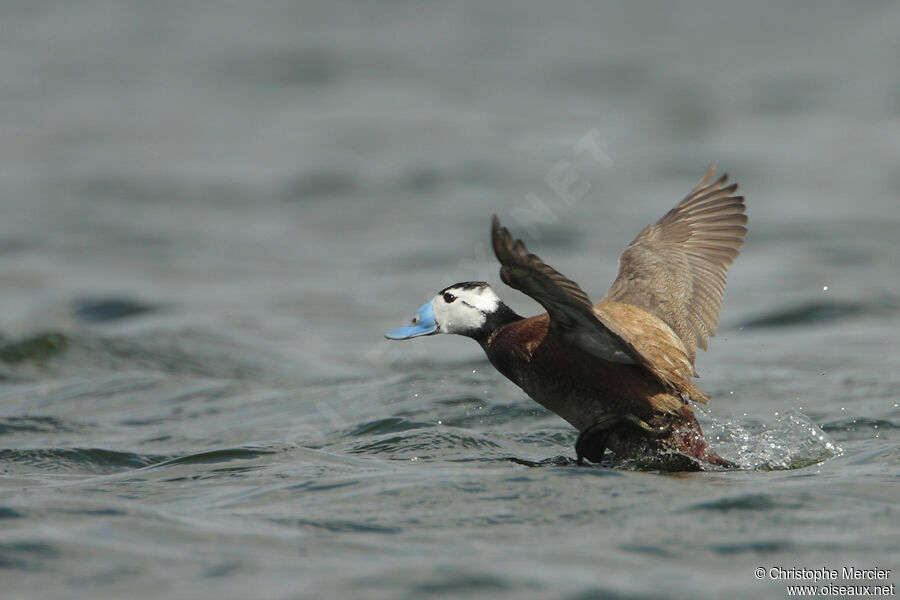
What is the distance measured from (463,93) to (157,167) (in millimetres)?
6309

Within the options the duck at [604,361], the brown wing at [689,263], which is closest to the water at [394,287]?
the duck at [604,361]

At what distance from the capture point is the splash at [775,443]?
5887 millimetres

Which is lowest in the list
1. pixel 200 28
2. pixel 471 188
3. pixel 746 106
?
pixel 471 188

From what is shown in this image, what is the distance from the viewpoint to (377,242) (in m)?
15.4

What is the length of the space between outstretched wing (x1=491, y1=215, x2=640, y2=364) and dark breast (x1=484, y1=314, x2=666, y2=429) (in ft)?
0.33

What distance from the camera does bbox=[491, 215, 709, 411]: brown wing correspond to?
4.60 meters

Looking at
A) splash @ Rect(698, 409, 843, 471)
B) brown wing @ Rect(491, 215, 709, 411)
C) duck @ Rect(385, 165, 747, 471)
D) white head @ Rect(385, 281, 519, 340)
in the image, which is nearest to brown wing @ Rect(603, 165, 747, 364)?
duck @ Rect(385, 165, 747, 471)

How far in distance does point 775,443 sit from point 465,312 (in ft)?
6.11

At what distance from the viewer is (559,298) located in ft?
16.3

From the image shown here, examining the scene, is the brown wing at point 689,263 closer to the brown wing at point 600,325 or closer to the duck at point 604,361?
the duck at point 604,361

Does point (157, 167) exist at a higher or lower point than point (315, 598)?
higher

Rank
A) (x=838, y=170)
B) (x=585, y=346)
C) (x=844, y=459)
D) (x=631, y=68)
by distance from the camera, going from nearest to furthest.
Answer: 1. (x=585, y=346)
2. (x=844, y=459)
3. (x=838, y=170)
4. (x=631, y=68)

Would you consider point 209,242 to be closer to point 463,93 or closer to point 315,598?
point 463,93

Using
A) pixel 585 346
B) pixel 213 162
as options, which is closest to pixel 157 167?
pixel 213 162
